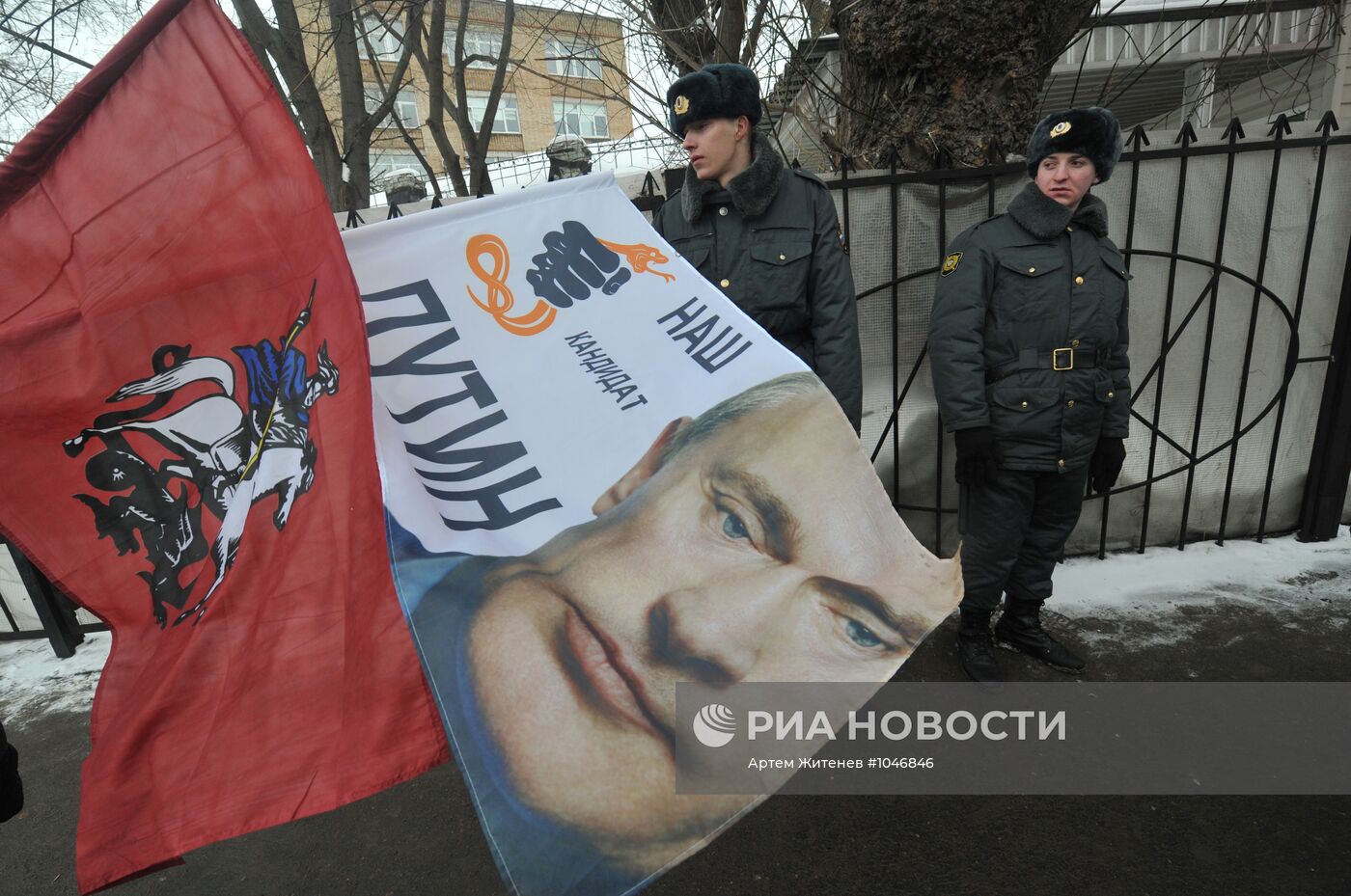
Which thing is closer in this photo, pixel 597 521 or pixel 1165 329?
pixel 597 521

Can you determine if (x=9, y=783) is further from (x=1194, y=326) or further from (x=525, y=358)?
(x=1194, y=326)

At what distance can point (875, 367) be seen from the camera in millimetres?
3637

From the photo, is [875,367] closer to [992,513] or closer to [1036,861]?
[992,513]

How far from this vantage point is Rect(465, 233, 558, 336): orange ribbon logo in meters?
1.61

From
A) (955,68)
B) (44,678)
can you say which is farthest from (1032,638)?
(44,678)

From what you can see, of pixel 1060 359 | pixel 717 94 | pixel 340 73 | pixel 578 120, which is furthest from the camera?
pixel 578 120

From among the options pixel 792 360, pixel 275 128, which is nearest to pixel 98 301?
pixel 275 128

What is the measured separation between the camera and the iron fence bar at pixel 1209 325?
10.9 feet

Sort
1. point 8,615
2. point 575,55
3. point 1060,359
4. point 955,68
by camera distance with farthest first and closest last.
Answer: point 575,55 < point 8,615 < point 955,68 < point 1060,359

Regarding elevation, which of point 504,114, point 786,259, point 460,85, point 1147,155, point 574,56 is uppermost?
point 504,114

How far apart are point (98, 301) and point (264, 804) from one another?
987 mm

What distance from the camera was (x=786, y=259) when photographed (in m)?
2.43

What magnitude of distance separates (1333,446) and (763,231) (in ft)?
11.3

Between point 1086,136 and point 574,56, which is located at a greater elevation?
point 574,56
